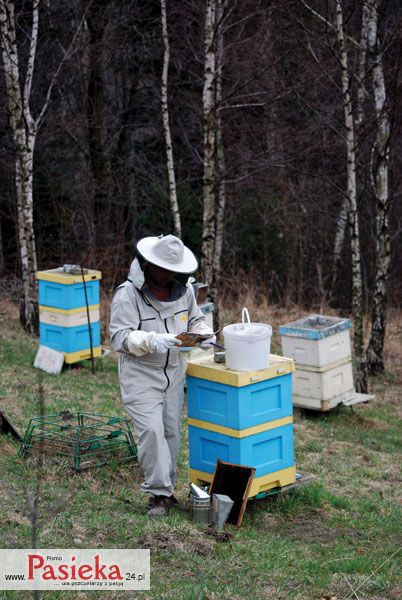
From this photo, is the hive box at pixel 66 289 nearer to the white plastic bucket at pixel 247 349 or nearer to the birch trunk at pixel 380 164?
the birch trunk at pixel 380 164

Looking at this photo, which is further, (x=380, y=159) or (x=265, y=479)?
(x=380, y=159)

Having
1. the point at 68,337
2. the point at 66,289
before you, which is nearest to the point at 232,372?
the point at 66,289

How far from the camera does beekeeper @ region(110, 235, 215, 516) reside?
208 inches

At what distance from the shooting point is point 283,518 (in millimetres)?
5949

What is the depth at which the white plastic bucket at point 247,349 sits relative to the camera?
214 inches

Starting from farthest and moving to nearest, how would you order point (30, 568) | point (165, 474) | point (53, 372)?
point (53, 372), point (165, 474), point (30, 568)

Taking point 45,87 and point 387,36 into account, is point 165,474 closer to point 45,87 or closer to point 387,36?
point 387,36

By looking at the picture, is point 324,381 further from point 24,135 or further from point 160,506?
point 24,135

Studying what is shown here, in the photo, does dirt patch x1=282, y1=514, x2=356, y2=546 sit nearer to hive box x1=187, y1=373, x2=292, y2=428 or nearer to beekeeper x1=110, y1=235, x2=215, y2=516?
hive box x1=187, y1=373, x2=292, y2=428

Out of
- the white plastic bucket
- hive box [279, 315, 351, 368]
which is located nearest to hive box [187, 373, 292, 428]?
the white plastic bucket

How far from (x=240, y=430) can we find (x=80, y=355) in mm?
5298

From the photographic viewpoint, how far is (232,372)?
5.43 meters

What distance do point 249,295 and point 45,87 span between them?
23.6ft

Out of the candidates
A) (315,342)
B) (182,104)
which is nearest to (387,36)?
(315,342)
